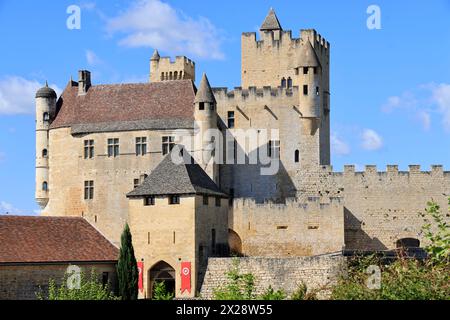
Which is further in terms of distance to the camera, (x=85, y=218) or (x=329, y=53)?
(x=329, y=53)

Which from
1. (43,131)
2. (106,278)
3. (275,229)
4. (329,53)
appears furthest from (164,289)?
(329,53)

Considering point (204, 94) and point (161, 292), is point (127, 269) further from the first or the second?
point (204, 94)

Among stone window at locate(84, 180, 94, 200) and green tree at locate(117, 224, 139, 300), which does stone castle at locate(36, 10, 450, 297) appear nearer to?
stone window at locate(84, 180, 94, 200)

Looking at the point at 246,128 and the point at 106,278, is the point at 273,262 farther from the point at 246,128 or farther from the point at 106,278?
the point at 246,128

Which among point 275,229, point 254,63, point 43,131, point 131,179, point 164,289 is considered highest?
point 254,63

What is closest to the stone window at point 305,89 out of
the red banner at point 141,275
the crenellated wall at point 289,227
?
the crenellated wall at point 289,227

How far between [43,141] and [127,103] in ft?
21.3

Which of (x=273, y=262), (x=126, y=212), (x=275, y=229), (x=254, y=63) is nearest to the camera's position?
(x=273, y=262)

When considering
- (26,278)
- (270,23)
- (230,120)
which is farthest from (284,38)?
(26,278)

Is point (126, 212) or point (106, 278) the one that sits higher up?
point (126, 212)

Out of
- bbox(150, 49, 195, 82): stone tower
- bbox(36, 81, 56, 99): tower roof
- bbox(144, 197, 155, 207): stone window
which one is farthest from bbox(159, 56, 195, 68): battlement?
bbox(144, 197, 155, 207): stone window

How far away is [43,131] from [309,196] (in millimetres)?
18314

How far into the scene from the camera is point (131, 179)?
56031 mm

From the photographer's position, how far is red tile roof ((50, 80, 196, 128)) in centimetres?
5688
